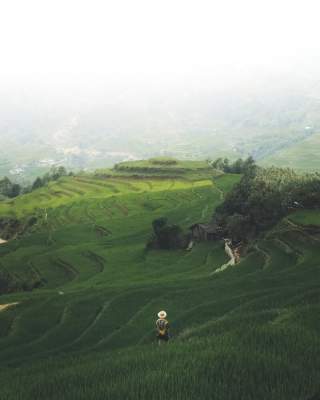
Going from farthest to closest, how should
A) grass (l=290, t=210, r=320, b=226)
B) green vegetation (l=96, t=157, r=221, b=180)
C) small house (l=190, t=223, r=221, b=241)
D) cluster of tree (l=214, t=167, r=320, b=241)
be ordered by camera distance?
green vegetation (l=96, t=157, r=221, b=180), small house (l=190, t=223, r=221, b=241), cluster of tree (l=214, t=167, r=320, b=241), grass (l=290, t=210, r=320, b=226)

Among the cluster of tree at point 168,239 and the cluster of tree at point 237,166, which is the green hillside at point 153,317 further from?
the cluster of tree at point 237,166

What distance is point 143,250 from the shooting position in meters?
87.3

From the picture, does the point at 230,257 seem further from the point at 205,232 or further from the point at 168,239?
the point at 168,239

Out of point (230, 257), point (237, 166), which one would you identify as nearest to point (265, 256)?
point (230, 257)

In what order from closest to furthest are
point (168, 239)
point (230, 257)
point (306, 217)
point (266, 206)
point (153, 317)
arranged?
point (153, 317) < point (306, 217) < point (230, 257) < point (266, 206) < point (168, 239)

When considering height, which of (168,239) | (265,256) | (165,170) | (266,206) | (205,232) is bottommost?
(165,170)

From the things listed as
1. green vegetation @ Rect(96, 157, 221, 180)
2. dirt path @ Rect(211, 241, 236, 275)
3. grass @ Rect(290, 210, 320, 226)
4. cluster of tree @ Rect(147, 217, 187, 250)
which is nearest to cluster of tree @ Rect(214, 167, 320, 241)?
dirt path @ Rect(211, 241, 236, 275)

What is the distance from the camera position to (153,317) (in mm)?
34281

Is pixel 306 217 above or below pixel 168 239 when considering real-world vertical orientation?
above

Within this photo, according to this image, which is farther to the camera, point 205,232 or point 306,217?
point 205,232

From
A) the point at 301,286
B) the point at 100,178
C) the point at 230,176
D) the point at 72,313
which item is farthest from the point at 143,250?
the point at 100,178

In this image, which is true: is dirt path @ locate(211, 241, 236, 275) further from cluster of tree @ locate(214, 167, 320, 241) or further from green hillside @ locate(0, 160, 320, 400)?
cluster of tree @ locate(214, 167, 320, 241)

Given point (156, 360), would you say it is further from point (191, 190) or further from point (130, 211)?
point (191, 190)

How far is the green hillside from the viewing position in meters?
13.2
